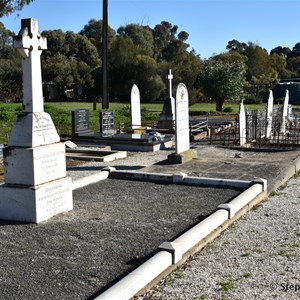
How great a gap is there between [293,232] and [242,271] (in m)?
1.75

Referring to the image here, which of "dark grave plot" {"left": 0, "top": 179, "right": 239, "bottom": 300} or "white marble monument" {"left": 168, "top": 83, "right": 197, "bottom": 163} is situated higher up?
"white marble monument" {"left": 168, "top": 83, "right": 197, "bottom": 163}

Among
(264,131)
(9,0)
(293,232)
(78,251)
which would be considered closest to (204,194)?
(293,232)

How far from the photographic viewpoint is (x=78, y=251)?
557 centimetres

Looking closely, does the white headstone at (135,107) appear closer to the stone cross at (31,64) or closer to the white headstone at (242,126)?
the white headstone at (242,126)

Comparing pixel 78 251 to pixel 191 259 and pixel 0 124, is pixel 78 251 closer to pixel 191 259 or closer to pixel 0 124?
pixel 191 259

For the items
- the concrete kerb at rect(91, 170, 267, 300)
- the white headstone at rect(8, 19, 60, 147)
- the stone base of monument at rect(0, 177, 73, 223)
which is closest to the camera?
the concrete kerb at rect(91, 170, 267, 300)

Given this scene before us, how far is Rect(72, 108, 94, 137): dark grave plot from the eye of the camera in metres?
17.8

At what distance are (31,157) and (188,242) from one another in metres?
2.66

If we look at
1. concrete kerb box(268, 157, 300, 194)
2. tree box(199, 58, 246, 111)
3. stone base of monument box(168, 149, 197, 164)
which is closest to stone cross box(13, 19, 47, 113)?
concrete kerb box(268, 157, 300, 194)

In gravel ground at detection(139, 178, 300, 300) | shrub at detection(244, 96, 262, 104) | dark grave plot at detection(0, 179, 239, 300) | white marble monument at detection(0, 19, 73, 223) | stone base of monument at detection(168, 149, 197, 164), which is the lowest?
gravel ground at detection(139, 178, 300, 300)

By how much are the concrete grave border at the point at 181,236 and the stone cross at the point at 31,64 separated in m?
2.52

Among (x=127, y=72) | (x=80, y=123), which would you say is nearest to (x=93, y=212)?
(x=80, y=123)

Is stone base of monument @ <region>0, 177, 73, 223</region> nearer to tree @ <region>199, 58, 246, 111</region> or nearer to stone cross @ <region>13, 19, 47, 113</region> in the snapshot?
stone cross @ <region>13, 19, 47, 113</region>

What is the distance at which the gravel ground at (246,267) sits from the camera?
458 cm
